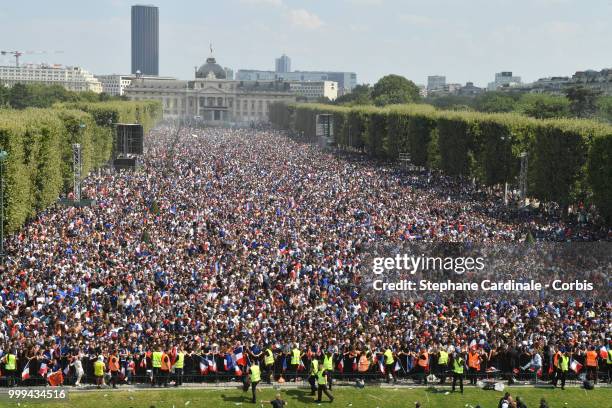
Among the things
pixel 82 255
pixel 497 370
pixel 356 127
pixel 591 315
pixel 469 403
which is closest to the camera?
pixel 469 403

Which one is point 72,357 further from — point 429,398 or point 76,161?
point 76,161

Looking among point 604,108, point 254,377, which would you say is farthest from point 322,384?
point 604,108

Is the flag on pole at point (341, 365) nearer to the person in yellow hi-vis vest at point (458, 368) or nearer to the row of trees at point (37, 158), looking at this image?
the person in yellow hi-vis vest at point (458, 368)

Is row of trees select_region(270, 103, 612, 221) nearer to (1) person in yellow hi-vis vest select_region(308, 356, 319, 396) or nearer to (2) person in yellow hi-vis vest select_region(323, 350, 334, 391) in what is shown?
(2) person in yellow hi-vis vest select_region(323, 350, 334, 391)

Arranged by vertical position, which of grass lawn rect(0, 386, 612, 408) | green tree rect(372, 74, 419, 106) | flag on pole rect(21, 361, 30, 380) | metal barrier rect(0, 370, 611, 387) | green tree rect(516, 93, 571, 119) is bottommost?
grass lawn rect(0, 386, 612, 408)

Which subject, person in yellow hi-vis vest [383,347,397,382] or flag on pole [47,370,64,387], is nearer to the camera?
flag on pole [47,370,64,387]

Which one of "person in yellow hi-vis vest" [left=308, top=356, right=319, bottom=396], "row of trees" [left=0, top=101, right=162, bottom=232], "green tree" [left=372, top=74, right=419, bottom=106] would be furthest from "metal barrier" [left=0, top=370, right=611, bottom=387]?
"green tree" [left=372, top=74, right=419, bottom=106]

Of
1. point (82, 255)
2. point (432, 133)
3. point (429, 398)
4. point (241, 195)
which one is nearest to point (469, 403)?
point (429, 398)
